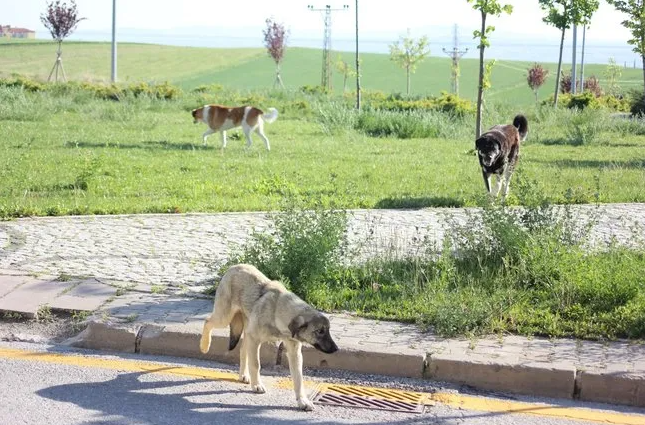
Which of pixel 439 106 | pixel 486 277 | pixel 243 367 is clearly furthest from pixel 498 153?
pixel 439 106

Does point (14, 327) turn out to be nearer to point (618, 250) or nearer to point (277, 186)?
point (618, 250)

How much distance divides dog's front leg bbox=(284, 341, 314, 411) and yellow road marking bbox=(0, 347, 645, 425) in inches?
15.7

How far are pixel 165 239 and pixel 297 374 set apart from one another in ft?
16.3

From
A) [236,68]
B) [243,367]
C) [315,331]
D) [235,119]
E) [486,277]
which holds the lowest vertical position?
[243,367]

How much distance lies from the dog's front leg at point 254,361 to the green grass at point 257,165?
3.65 m

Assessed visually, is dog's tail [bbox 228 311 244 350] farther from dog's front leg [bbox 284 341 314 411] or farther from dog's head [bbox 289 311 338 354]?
dog's head [bbox 289 311 338 354]

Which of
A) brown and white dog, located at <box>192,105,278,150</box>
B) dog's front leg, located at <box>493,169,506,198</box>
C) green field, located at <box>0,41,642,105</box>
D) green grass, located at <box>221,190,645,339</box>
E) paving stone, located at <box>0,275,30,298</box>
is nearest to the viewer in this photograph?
green grass, located at <box>221,190,645,339</box>

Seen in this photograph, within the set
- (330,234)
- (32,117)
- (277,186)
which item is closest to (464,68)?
(32,117)

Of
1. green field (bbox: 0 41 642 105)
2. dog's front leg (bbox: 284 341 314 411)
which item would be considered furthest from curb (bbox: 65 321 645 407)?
green field (bbox: 0 41 642 105)

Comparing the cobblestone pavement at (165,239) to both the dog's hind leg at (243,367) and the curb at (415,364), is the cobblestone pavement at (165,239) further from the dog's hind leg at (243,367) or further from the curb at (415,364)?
the dog's hind leg at (243,367)

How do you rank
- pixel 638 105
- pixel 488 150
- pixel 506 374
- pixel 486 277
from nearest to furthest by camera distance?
pixel 506 374 < pixel 486 277 < pixel 488 150 < pixel 638 105

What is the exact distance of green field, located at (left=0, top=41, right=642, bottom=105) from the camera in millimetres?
66875

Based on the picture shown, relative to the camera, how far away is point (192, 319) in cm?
709

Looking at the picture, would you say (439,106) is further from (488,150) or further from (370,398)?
(370,398)
